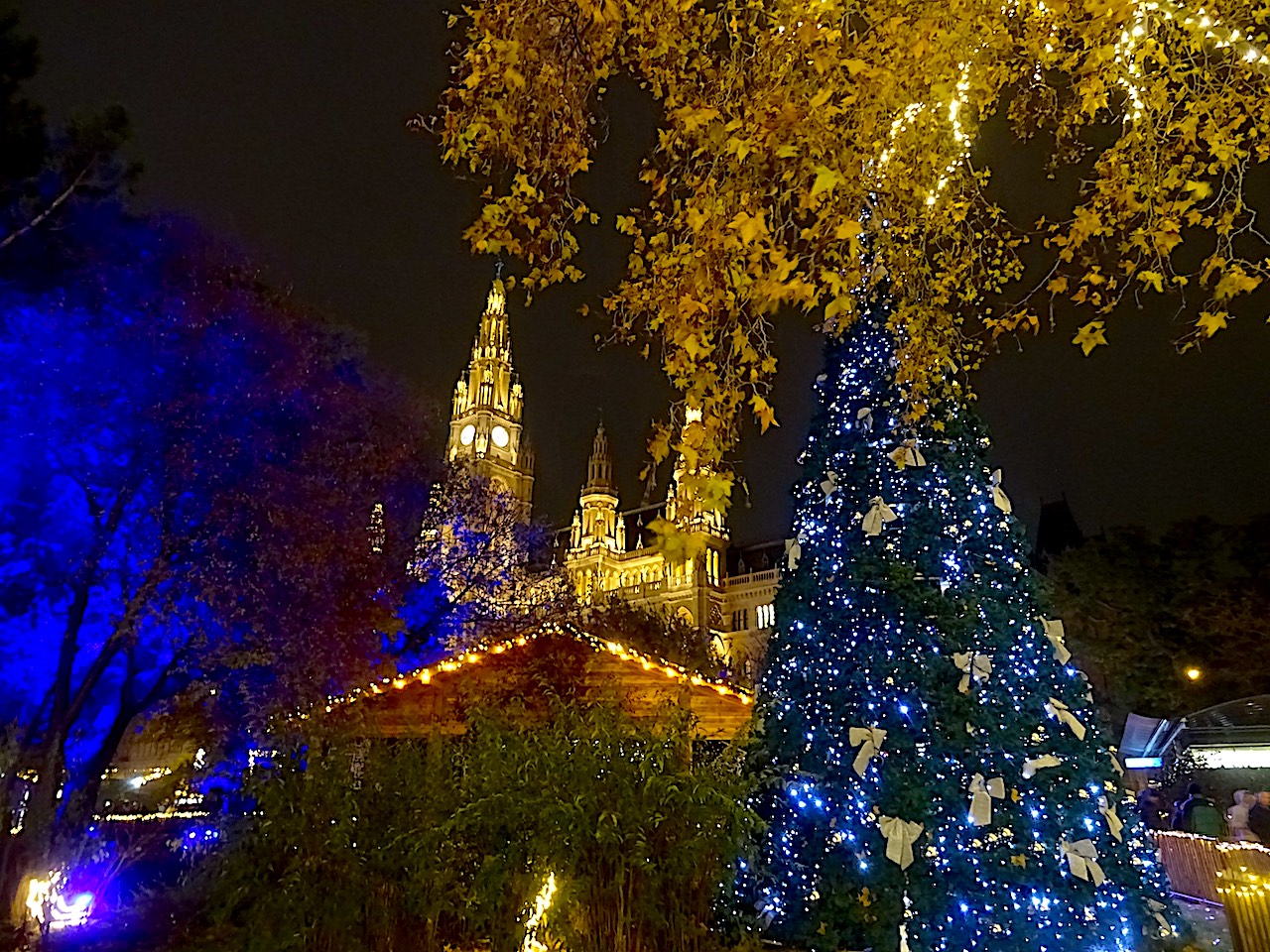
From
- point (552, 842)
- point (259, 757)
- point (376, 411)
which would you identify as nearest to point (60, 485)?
point (376, 411)

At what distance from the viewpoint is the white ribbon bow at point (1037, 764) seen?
4.92 meters

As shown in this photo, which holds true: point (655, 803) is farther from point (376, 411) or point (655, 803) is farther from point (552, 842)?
point (376, 411)

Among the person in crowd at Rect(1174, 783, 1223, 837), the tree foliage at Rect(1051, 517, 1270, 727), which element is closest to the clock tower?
the tree foliage at Rect(1051, 517, 1270, 727)

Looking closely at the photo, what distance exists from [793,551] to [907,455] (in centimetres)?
109

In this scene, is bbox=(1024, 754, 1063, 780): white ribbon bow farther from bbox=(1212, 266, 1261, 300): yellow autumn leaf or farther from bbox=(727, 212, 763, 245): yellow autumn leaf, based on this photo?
bbox=(727, 212, 763, 245): yellow autumn leaf

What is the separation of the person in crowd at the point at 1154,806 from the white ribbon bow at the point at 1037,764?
12.5 m

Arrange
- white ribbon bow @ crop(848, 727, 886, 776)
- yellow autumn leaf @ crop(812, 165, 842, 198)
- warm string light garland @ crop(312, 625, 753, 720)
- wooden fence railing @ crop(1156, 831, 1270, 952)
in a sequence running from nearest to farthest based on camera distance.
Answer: yellow autumn leaf @ crop(812, 165, 842, 198) < wooden fence railing @ crop(1156, 831, 1270, 952) < white ribbon bow @ crop(848, 727, 886, 776) < warm string light garland @ crop(312, 625, 753, 720)

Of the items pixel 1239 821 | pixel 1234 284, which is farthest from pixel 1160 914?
pixel 1239 821

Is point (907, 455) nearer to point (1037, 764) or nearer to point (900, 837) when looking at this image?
point (1037, 764)

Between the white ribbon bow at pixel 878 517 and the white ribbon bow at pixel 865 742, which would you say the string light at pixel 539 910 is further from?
the white ribbon bow at pixel 878 517

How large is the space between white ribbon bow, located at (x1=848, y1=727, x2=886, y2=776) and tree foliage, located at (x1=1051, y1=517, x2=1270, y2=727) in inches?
806

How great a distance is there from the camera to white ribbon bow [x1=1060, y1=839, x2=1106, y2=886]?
4.73m

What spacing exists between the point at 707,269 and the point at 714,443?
3.03 feet

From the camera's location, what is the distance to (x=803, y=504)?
6.26 metres
